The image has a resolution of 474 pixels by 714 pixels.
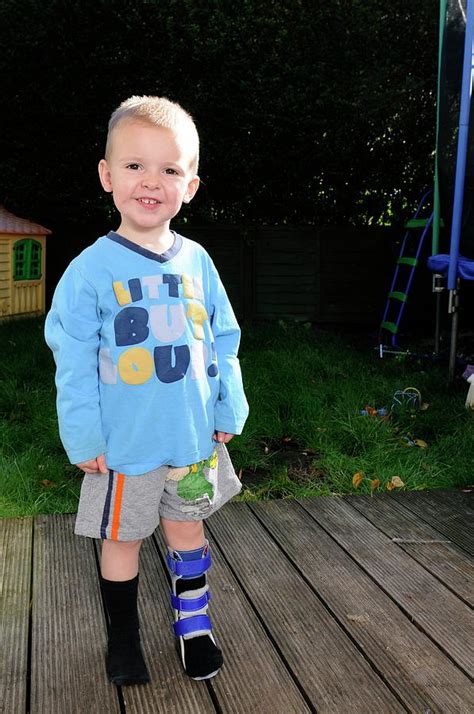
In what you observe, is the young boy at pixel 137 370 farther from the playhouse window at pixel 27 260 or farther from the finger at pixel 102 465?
the playhouse window at pixel 27 260

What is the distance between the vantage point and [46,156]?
7598mm

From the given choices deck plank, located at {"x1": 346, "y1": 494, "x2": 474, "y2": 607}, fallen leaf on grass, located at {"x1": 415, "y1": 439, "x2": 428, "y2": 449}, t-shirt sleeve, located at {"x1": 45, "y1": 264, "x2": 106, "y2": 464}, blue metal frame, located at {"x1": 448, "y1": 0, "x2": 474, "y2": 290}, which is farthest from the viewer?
blue metal frame, located at {"x1": 448, "y1": 0, "x2": 474, "y2": 290}

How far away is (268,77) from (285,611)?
19.5 feet

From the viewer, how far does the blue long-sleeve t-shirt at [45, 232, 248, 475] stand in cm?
179

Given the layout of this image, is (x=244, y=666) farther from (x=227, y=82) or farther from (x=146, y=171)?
(x=227, y=82)

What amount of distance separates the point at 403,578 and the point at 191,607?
2.56ft

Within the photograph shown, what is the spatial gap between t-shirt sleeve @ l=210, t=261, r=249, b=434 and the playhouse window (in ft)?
17.8

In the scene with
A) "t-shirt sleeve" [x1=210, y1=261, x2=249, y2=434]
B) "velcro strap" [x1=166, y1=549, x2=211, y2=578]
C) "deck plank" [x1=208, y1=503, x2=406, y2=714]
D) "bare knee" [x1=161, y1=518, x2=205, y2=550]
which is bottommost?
"deck plank" [x1=208, y1=503, x2=406, y2=714]

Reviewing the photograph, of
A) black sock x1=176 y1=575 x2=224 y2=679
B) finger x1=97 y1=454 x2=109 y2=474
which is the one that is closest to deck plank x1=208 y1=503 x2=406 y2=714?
black sock x1=176 y1=575 x2=224 y2=679

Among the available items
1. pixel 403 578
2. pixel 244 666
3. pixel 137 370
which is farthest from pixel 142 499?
pixel 403 578

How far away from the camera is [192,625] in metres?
1.97

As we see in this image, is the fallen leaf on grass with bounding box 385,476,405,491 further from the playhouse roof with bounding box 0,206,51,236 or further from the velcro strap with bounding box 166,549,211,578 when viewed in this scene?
the playhouse roof with bounding box 0,206,51,236

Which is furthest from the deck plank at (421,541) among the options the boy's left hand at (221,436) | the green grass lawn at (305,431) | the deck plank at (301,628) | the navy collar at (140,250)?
the navy collar at (140,250)

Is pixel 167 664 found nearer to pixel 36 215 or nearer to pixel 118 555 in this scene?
pixel 118 555
